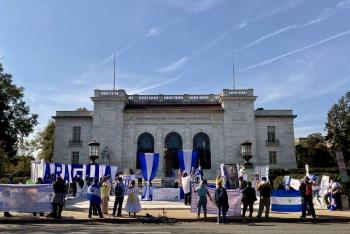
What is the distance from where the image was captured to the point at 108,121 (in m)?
52.1

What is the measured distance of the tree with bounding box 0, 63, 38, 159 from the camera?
46.5 meters

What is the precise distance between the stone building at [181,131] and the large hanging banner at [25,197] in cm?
3330

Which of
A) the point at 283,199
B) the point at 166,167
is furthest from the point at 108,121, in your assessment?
the point at 283,199

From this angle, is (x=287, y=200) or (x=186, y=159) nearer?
(x=287, y=200)

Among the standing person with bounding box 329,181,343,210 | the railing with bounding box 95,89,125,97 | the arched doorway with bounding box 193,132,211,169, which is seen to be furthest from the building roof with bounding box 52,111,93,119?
the standing person with bounding box 329,181,343,210

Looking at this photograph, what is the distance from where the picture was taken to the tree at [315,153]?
60562 millimetres

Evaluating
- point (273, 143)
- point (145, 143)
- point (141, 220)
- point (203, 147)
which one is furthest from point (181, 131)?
point (141, 220)

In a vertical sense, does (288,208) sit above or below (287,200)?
below

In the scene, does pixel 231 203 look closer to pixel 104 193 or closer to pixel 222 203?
pixel 222 203

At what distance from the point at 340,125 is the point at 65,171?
41.8 meters

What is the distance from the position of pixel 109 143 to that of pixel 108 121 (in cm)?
299

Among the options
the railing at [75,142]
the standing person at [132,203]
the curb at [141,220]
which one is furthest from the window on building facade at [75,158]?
the curb at [141,220]

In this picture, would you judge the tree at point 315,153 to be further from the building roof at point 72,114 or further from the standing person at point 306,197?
the standing person at point 306,197

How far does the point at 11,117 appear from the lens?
48.7 m
